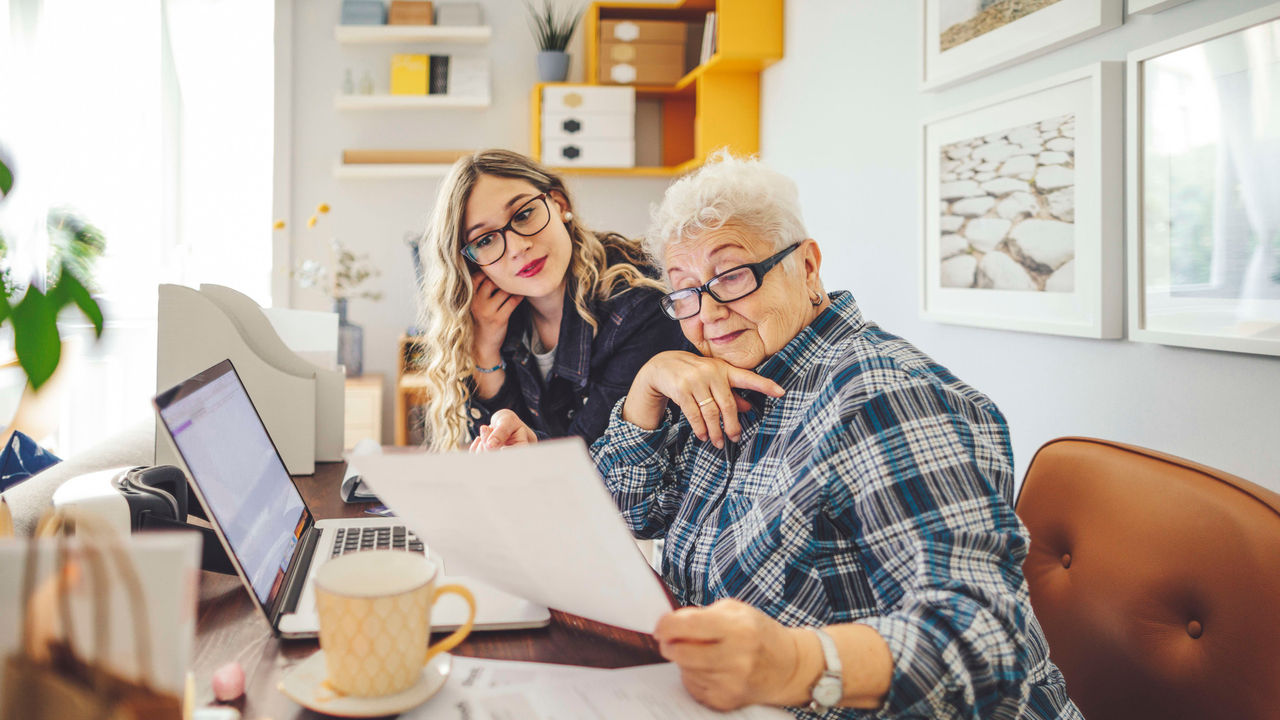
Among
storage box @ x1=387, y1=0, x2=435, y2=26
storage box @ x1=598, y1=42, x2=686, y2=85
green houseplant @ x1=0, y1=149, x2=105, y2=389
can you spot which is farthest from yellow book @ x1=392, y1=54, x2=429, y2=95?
green houseplant @ x1=0, y1=149, x2=105, y2=389

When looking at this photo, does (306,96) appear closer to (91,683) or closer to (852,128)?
(852,128)

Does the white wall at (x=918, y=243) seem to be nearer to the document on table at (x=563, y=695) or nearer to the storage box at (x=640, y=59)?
the storage box at (x=640, y=59)

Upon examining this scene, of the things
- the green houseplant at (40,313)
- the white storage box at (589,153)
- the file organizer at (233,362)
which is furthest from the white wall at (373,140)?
the green houseplant at (40,313)

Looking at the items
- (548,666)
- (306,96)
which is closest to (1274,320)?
(548,666)

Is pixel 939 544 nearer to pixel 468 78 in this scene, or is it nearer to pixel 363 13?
pixel 468 78

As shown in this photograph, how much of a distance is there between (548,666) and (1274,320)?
1203mm

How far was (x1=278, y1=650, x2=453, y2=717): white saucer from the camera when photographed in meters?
0.61

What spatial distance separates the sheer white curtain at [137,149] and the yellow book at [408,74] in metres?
0.65

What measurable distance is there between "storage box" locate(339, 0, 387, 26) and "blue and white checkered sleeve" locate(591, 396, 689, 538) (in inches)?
140

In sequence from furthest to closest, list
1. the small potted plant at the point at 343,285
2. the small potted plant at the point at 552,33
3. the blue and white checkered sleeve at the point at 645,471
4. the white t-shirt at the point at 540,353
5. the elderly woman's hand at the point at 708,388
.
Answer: the small potted plant at the point at 552,33, the small potted plant at the point at 343,285, the white t-shirt at the point at 540,353, the blue and white checkered sleeve at the point at 645,471, the elderly woman's hand at the point at 708,388

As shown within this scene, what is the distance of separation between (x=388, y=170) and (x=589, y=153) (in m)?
1.00

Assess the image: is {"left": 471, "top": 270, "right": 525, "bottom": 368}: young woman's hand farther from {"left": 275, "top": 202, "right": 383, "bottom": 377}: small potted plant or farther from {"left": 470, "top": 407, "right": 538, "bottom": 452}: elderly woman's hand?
{"left": 275, "top": 202, "right": 383, "bottom": 377}: small potted plant

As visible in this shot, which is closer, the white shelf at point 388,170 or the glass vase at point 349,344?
the glass vase at point 349,344

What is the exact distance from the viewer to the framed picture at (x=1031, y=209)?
1.59 metres
